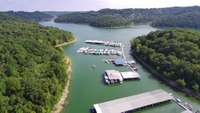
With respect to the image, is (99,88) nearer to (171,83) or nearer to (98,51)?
(171,83)

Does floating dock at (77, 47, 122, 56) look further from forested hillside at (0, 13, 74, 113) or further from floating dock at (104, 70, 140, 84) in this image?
floating dock at (104, 70, 140, 84)

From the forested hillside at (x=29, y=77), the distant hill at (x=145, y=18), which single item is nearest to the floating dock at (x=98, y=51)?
the forested hillside at (x=29, y=77)

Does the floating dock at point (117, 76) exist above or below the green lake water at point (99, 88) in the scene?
above

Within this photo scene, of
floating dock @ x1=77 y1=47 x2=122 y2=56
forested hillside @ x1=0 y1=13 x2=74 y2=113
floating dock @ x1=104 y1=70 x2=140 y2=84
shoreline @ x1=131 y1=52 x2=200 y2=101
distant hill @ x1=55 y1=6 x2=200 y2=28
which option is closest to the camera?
forested hillside @ x1=0 y1=13 x2=74 y2=113

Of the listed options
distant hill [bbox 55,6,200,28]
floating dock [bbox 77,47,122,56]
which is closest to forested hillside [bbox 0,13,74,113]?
floating dock [bbox 77,47,122,56]

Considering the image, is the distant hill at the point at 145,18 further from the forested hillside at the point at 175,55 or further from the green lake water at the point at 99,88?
the green lake water at the point at 99,88

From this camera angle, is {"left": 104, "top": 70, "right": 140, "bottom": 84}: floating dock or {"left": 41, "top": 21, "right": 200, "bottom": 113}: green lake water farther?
{"left": 104, "top": 70, "right": 140, "bottom": 84}: floating dock
